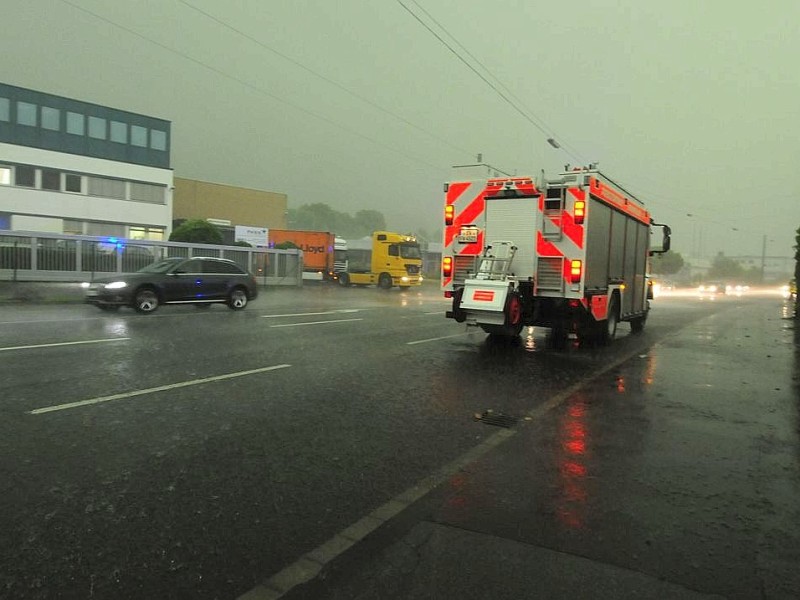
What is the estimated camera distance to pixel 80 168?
1702 inches

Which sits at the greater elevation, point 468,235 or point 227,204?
point 227,204

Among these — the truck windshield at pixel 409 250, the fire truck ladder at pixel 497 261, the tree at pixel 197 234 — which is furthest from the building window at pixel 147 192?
the fire truck ladder at pixel 497 261

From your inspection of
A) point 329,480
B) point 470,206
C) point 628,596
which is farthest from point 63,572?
point 470,206

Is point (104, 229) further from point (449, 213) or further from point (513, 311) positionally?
point (513, 311)

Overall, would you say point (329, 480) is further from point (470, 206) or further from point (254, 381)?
point (470, 206)

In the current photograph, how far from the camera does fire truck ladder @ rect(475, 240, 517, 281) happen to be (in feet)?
34.8

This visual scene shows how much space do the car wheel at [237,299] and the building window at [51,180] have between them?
1306 inches

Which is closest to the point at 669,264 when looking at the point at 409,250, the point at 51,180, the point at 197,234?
the point at 409,250

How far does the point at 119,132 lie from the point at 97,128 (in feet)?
5.38

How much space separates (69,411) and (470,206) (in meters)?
8.04

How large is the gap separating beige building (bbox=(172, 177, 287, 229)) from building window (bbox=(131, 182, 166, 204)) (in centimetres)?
1708

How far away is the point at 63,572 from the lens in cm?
284

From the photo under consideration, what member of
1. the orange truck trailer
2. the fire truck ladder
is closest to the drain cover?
the fire truck ladder

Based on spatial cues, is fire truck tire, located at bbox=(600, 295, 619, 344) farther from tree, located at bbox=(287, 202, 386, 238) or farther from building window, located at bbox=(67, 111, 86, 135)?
tree, located at bbox=(287, 202, 386, 238)
